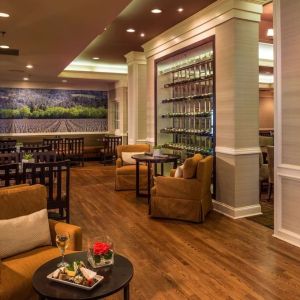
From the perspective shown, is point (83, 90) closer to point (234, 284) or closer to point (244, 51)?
point (244, 51)

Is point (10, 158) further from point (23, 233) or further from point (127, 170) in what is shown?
point (23, 233)

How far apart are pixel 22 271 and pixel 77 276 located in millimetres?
567

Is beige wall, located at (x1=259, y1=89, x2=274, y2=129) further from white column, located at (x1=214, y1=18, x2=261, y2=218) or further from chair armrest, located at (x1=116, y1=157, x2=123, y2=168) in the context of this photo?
white column, located at (x1=214, y1=18, x2=261, y2=218)

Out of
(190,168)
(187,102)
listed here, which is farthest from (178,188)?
(187,102)

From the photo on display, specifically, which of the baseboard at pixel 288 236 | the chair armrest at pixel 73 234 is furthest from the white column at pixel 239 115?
the chair armrest at pixel 73 234

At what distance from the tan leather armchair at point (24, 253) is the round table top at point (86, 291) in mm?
200

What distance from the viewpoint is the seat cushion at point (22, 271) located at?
82.5 inches

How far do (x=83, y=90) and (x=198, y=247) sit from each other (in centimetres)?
931

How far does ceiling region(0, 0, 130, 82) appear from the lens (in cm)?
382

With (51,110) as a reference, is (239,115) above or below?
Result: below

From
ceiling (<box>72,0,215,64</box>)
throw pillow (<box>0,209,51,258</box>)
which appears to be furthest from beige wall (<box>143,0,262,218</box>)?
throw pillow (<box>0,209,51,258</box>)

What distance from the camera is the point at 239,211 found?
15.9 ft

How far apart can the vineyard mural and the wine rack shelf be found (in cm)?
543

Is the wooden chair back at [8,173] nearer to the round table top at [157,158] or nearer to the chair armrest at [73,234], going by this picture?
the chair armrest at [73,234]
